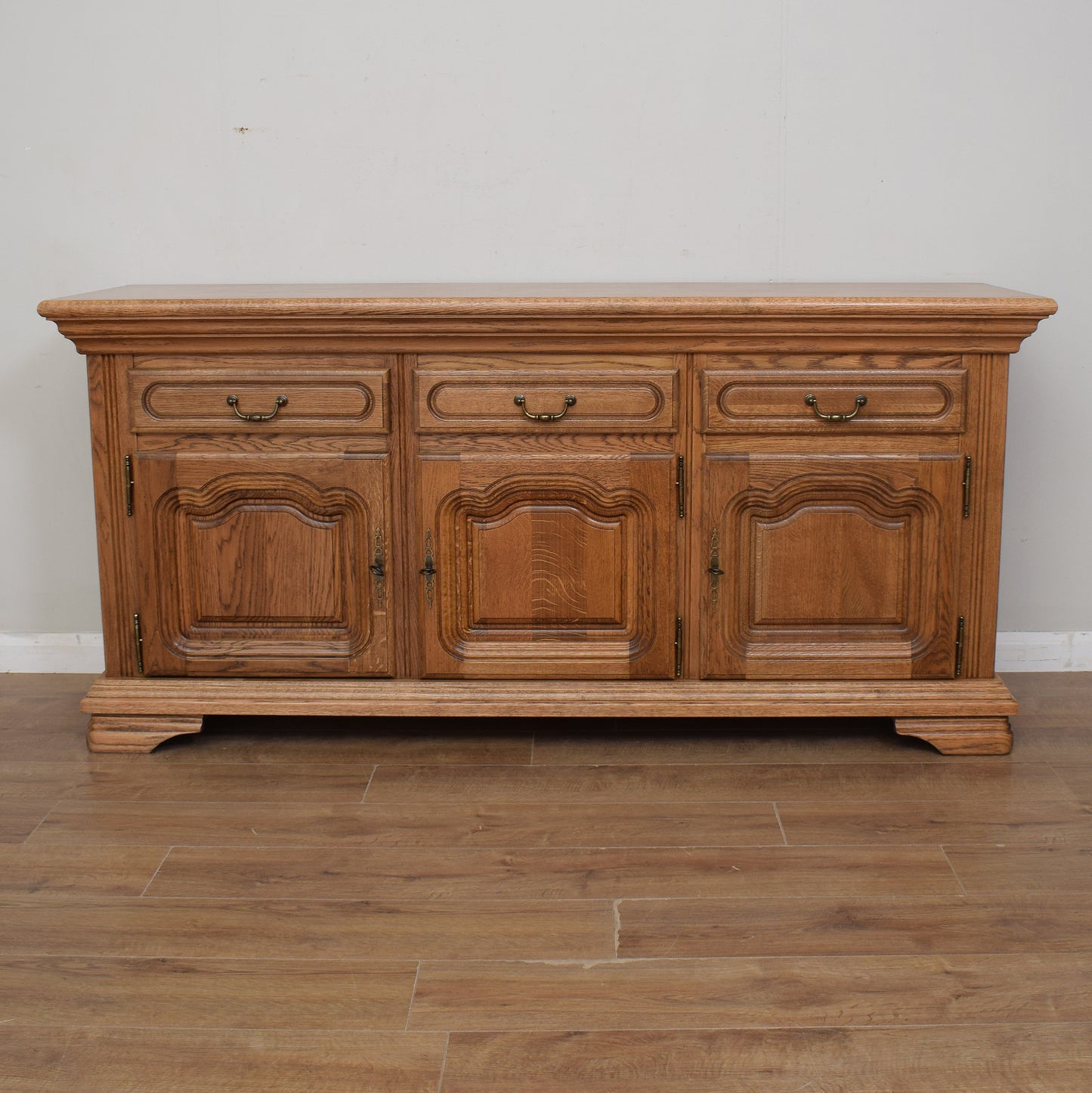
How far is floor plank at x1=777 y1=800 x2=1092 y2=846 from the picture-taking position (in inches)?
87.0

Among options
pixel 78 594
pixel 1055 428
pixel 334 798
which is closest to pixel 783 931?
pixel 334 798

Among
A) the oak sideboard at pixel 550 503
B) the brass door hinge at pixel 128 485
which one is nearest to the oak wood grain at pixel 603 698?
the oak sideboard at pixel 550 503

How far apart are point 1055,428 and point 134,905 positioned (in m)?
2.25

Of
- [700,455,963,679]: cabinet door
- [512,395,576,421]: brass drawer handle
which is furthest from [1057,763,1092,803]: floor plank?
[512,395,576,421]: brass drawer handle

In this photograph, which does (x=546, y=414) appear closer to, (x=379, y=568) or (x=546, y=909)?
(x=379, y=568)

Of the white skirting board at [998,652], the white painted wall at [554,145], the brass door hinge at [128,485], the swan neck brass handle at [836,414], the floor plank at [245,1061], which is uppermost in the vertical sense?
the white painted wall at [554,145]

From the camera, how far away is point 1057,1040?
165cm

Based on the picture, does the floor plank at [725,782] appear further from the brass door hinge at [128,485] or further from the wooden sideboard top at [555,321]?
the wooden sideboard top at [555,321]

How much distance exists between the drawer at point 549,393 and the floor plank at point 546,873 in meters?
0.82

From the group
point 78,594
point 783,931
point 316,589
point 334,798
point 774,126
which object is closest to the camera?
point 783,931

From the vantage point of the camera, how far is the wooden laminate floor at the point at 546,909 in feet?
5.39

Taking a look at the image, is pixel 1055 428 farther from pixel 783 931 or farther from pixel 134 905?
pixel 134 905

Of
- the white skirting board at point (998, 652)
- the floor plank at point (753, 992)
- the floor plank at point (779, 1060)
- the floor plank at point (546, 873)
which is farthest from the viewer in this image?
the white skirting board at point (998, 652)

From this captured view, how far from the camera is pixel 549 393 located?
8.09 feet
